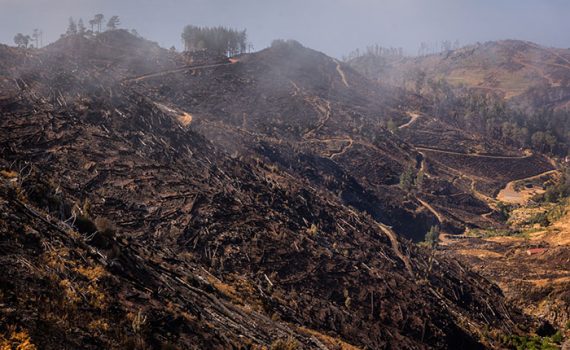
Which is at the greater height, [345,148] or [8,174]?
[8,174]

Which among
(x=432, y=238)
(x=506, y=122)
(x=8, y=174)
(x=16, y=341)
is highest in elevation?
(x=506, y=122)

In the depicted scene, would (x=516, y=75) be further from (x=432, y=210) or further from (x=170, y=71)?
(x=170, y=71)

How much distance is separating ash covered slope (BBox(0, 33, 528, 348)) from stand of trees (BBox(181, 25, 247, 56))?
6765cm

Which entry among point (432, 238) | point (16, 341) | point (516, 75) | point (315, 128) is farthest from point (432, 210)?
point (516, 75)

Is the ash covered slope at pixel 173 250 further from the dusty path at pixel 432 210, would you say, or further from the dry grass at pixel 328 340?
the dusty path at pixel 432 210

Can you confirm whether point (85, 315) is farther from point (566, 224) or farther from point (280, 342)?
point (566, 224)

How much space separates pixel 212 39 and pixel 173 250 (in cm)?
9704

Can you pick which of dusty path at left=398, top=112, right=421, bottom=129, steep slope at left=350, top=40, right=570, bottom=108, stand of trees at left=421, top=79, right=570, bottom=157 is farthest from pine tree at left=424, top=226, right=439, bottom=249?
steep slope at left=350, top=40, right=570, bottom=108

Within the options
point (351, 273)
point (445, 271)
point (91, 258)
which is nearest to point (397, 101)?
point (445, 271)

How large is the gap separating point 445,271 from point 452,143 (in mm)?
60796

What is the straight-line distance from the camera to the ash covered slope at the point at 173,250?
7.49 metres

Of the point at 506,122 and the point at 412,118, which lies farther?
the point at 506,122

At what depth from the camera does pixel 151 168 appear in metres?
20.2

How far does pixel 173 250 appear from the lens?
15.5m
